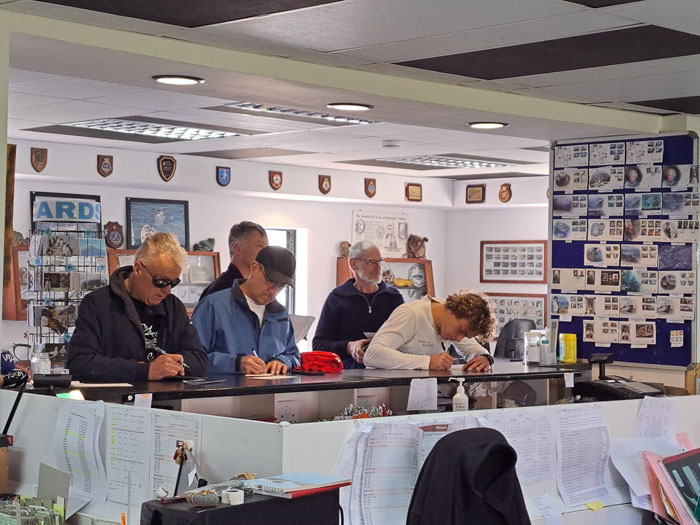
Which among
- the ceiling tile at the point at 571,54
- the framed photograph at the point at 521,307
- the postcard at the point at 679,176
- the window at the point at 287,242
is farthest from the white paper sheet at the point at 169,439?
the framed photograph at the point at 521,307

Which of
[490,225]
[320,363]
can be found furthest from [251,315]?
[490,225]

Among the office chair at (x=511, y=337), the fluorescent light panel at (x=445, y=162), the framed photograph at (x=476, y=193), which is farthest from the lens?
the framed photograph at (x=476, y=193)

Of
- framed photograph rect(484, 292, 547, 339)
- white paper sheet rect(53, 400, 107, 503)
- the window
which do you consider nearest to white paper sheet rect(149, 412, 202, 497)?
white paper sheet rect(53, 400, 107, 503)

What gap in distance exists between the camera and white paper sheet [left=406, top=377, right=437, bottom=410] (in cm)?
477

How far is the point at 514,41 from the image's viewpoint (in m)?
4.65

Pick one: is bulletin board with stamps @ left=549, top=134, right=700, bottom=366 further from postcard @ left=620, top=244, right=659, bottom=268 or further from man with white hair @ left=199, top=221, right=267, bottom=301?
man with white hair @ left=199, top=221, right=267, bottom=301

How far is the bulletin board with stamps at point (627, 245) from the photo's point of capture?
664 cm

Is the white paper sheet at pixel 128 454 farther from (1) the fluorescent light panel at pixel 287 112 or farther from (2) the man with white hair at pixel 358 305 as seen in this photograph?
(1) the fluorescent light panel at pixel 287 112

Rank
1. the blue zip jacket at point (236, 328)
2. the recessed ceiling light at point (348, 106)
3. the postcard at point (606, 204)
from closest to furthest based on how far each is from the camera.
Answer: the blue zip jacket at point (236, 328)
the recessed ceiling light at point (348, 106)
the postcard at point (606, 204)

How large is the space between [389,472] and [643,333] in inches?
152

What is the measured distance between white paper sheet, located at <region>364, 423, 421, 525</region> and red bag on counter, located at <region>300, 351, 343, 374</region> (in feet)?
5.32

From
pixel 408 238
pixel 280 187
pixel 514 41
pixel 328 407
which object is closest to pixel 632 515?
pixel 328 407

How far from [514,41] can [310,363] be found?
5.49 ft

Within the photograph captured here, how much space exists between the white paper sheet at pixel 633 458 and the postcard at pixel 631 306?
272cm
